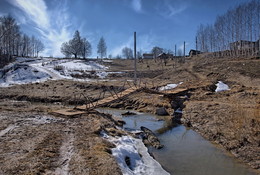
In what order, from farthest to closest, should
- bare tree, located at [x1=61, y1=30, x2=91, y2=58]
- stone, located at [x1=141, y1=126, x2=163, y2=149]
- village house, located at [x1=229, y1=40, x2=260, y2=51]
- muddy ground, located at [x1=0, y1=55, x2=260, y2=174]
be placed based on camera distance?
bare tree, located at [x1=61, y1=30, x2=91, y2=58]
village house, located at [x1=229, y1=40, x2=260, y2=51]
stone, located at [x1=141, y1=126, x2=163, y2=149]
muddy ground, located at [x1=0, y1=55, x2=260, y2=174]

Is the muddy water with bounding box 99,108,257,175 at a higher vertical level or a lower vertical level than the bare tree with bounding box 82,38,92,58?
lower

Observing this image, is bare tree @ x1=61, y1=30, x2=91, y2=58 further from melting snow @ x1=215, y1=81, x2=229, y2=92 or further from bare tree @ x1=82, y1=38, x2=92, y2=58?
melting snow @ x1=215, y1=81, x2=229, y2=92

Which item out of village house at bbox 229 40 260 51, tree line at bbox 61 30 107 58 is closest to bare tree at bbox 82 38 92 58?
tree line at bbox 61 30 107 58

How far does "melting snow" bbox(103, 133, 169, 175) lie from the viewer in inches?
272

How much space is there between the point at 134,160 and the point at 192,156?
9.23 ft

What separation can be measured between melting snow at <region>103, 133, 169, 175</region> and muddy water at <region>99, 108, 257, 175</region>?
0.44 m

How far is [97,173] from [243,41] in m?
52.6

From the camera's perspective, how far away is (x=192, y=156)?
8.82m

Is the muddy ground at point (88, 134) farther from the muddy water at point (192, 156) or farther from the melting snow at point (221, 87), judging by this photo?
the melting snow at point (221, 87)

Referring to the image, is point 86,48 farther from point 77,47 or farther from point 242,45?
point 242,45

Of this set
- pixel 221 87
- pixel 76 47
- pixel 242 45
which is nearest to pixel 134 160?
pixel 221 87

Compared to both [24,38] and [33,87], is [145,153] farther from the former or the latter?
[24,38]

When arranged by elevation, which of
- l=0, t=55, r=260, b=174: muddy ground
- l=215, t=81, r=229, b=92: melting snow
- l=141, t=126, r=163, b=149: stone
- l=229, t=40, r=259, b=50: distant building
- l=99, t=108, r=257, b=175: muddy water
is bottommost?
l=99, t=108, r=257, b=175: muddy water

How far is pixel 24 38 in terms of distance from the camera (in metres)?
79.0
